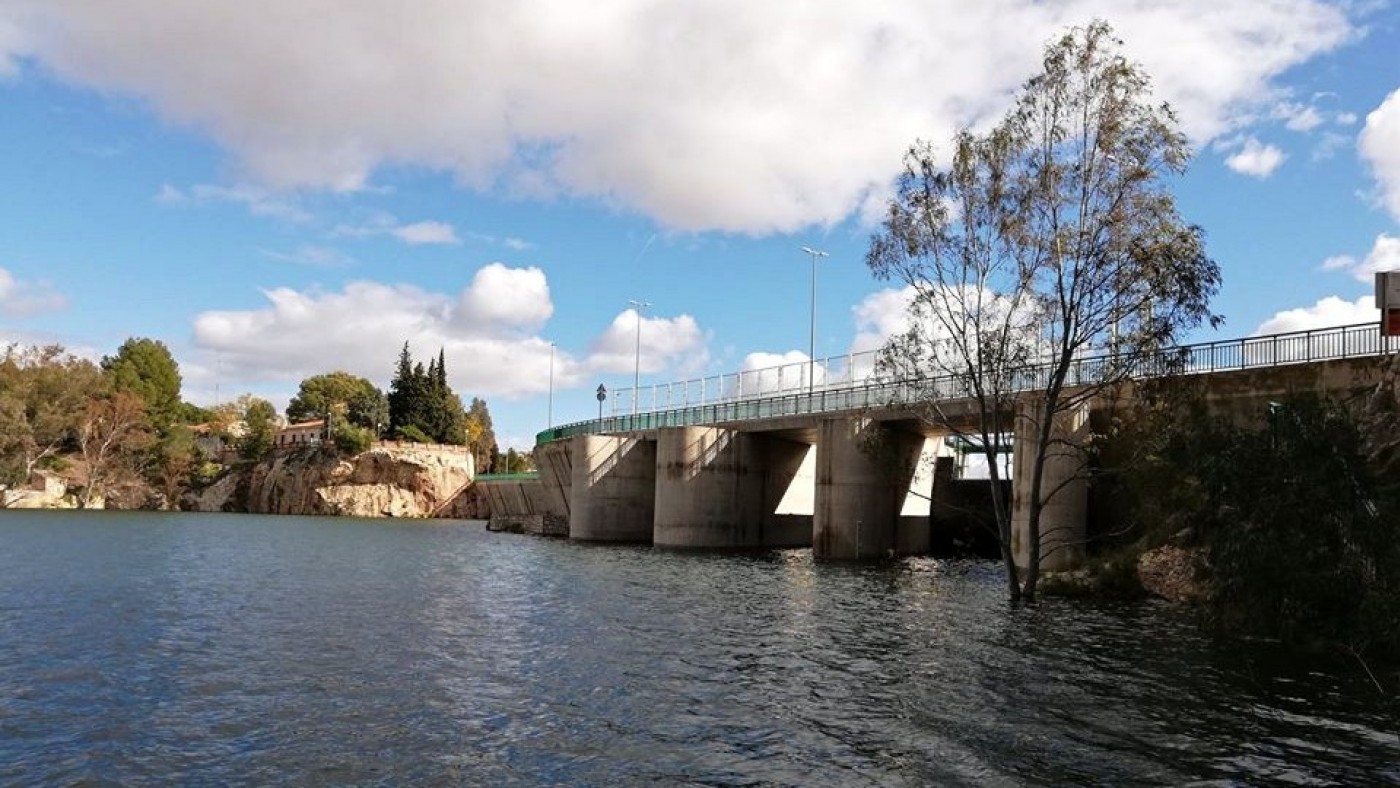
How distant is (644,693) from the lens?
21219 mm

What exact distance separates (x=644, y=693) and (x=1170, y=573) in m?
27.6

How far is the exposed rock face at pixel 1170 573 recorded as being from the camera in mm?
38156

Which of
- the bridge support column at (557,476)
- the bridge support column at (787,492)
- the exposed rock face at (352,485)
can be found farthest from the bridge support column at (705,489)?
the exposed rock face at (352,485)

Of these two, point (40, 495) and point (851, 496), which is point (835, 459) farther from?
point (40, 495)

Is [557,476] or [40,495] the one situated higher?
[557,476]

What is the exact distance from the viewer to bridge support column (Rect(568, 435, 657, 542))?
275 ft

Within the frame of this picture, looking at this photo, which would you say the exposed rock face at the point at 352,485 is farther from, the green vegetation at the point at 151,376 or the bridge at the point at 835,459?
the bridge at the point at 835,459

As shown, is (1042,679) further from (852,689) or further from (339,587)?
(339,587)

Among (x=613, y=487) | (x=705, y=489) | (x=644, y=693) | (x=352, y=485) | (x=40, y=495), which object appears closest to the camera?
(x=644, y=693)

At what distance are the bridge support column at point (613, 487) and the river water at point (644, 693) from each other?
42429 millimetres

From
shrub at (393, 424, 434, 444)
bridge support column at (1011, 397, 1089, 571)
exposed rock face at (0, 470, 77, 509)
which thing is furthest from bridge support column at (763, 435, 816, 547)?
exposed rock face at (0, 470, 77, 509)

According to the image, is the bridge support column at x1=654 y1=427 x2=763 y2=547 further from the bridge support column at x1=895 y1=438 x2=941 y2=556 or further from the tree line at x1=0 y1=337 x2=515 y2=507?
the tree line at x1=0 y1=337 x2=515 y2=507

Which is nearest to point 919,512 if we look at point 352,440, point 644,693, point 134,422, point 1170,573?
point 1170,573

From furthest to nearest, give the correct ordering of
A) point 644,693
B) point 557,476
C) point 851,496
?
1. point 557,476
2. point 851,496
3. point 644,693
